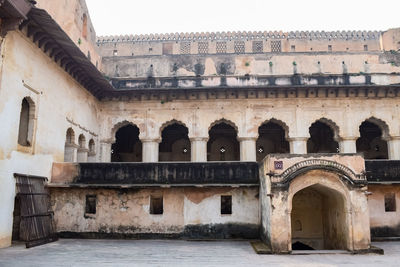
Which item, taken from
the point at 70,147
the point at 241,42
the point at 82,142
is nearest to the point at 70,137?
the point at 70,147

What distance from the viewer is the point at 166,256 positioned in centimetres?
866

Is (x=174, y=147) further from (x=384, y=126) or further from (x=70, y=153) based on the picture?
(x=384, y=126)

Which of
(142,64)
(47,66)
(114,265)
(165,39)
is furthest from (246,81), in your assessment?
(165,39)

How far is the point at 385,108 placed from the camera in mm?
15727

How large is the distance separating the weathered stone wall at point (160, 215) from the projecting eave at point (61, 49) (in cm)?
445

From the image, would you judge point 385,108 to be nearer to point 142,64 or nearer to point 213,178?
point 213,178

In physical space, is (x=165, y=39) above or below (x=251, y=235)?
above

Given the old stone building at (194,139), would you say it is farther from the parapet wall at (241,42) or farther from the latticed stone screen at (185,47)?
the parapet wall at (241,42)

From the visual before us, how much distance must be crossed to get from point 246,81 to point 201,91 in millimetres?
2057

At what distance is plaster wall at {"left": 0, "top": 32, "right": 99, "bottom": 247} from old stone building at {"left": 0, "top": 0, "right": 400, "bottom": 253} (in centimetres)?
5

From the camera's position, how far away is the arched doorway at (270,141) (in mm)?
19750

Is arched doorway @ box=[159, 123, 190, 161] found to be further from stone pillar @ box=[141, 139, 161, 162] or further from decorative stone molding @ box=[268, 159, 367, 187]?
decorative stone molding @ box=[268, 159, 367, 187]

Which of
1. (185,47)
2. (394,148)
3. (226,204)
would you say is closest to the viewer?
(226,204)

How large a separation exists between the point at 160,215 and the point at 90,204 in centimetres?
236
